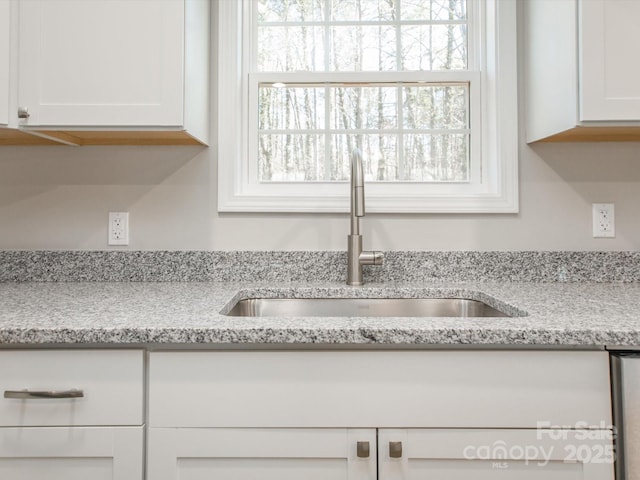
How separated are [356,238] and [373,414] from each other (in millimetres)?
657

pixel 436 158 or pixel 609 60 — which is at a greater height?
pixel 609 60

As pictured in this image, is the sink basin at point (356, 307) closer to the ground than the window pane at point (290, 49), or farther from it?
closer to the ground

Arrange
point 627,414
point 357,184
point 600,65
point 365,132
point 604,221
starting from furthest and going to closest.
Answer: point 365,132 → point 604,221 → point 357,184 → point 600,65 → point 627,414

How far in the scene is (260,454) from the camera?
87 cm

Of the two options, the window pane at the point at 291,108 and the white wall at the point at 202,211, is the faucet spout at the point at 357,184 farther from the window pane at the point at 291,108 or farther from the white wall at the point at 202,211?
the window pane at the point at 291,108

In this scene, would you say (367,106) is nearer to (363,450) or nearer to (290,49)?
(290,49)

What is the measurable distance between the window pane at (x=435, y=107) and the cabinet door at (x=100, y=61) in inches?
33.7

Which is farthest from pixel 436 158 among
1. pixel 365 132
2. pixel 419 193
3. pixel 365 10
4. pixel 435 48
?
pixel 365 10

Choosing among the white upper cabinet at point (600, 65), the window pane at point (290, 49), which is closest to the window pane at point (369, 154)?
the window pane at point (290, 49)

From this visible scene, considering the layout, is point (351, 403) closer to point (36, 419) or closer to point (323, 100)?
point (36, 419)

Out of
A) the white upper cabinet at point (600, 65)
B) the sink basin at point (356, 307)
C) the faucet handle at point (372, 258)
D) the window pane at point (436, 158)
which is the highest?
the white upper cabinet at point (600, 65)

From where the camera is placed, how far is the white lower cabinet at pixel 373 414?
0.86m

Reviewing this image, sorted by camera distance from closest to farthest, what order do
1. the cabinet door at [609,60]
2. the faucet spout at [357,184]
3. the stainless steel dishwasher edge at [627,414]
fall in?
the stainless steel dishwasher edge at [627,414] → the cabinet door at [609,60] → the faucet spout at [357,184]

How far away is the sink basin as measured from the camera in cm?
141
